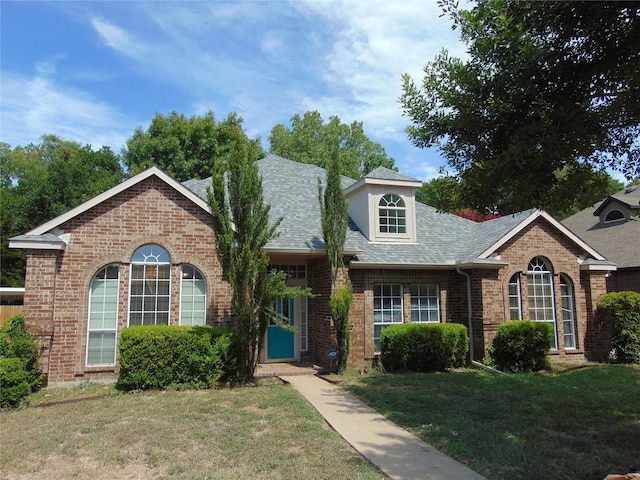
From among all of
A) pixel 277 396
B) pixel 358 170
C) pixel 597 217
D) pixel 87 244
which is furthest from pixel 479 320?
pixel 358 170

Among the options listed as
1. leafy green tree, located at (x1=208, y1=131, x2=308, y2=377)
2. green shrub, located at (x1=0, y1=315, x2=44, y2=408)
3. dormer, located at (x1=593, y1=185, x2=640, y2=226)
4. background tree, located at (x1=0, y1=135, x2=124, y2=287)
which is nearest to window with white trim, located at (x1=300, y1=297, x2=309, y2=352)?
leafy green tree, located at (x1=208, y1=131, x2=308, y2=377)

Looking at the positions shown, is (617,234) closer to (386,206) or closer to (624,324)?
(624,324)

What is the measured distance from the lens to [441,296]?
46.9ft

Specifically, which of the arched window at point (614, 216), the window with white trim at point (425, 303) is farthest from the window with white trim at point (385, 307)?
the arched window at point (614, 216)

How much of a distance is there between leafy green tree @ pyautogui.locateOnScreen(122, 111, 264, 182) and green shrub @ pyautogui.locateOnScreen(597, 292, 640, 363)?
17920 mm

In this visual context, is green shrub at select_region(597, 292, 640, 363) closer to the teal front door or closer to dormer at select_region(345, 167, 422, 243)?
dormer at select_region(345, 167, 422, 243)

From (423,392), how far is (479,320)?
14.7 feet

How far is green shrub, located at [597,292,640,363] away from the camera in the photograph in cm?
1441

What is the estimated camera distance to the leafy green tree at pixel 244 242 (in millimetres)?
10477

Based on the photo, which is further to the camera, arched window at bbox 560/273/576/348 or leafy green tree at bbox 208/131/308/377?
arched window at bbox 560/273/576/348

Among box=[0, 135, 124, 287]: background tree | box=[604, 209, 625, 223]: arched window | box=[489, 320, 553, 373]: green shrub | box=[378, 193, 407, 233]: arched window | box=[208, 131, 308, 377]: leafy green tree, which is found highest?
box=[0, 135, 124, 287]: background tree

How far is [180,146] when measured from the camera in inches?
1021

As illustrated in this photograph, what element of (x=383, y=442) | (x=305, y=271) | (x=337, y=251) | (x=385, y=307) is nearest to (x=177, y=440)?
(x=383, y=442)

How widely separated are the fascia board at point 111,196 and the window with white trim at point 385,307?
18.0ft
